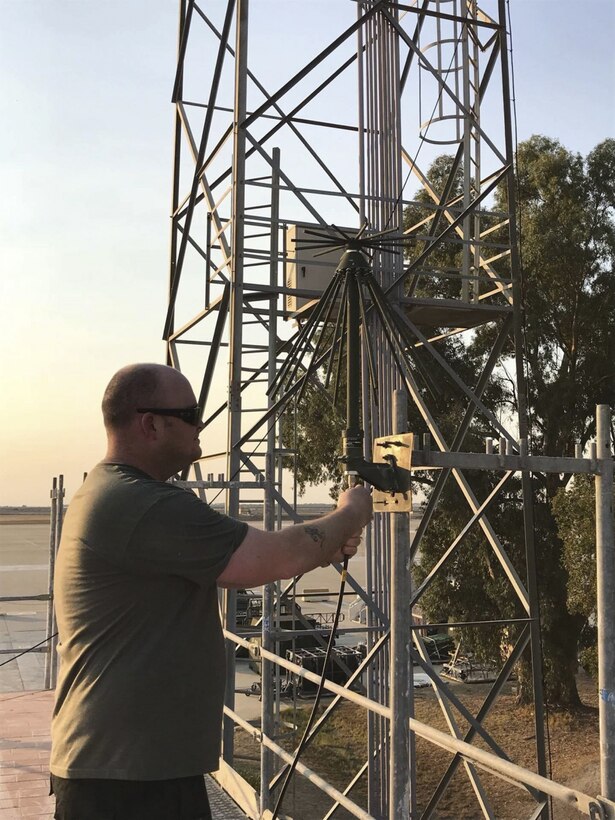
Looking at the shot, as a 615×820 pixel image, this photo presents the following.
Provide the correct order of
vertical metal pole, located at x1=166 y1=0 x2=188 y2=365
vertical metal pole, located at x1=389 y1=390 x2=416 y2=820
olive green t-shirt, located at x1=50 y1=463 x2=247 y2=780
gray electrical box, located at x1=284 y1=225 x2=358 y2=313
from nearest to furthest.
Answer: olive green t-shirt, located at x1=50 y1=463 x2=247 y2=780
vertical metal pole, located at x1=389 y1=390 x2=416 y2=820
gray electrical box, located at x1=284 y1=225 x2=358 y2=313
vertical metal pole, located at x1=166 y1=0 x2=188 y2=365

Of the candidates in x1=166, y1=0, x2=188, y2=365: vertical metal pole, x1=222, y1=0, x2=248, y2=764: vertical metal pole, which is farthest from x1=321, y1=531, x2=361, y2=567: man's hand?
x1=166, y1=0, x2=188, y2=365: vertical metal pole

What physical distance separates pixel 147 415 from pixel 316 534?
1.91 ft

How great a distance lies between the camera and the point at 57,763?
2273mm

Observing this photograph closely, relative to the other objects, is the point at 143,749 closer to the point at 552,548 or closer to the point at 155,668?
the point at 155,668

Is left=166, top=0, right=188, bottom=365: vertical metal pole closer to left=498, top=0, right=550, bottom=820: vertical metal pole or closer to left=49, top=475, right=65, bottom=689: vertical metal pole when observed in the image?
left=49, top=475, right=65, bottom=689: vertical metal pole

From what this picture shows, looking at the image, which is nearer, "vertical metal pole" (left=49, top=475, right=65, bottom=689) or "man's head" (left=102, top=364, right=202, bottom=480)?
"man's head" (left=102, top=364, right=202, bottom=480)

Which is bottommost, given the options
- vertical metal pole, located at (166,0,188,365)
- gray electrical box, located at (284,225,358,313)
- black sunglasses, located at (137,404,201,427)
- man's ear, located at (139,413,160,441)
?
man's ear, located at (139,413,160,441)

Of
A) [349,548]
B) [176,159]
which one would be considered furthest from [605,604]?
[176,159]

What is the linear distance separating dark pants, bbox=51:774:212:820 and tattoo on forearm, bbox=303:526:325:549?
724 millimetres

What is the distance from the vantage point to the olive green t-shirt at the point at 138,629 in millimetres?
2150

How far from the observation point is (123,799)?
7.23 ft

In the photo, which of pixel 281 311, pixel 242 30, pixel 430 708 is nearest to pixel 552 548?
pixel 430 708

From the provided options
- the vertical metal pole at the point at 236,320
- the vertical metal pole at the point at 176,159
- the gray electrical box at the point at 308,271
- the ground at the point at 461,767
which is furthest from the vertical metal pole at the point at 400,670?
the ground at the point at 461,767

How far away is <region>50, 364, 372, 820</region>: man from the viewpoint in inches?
85.0
